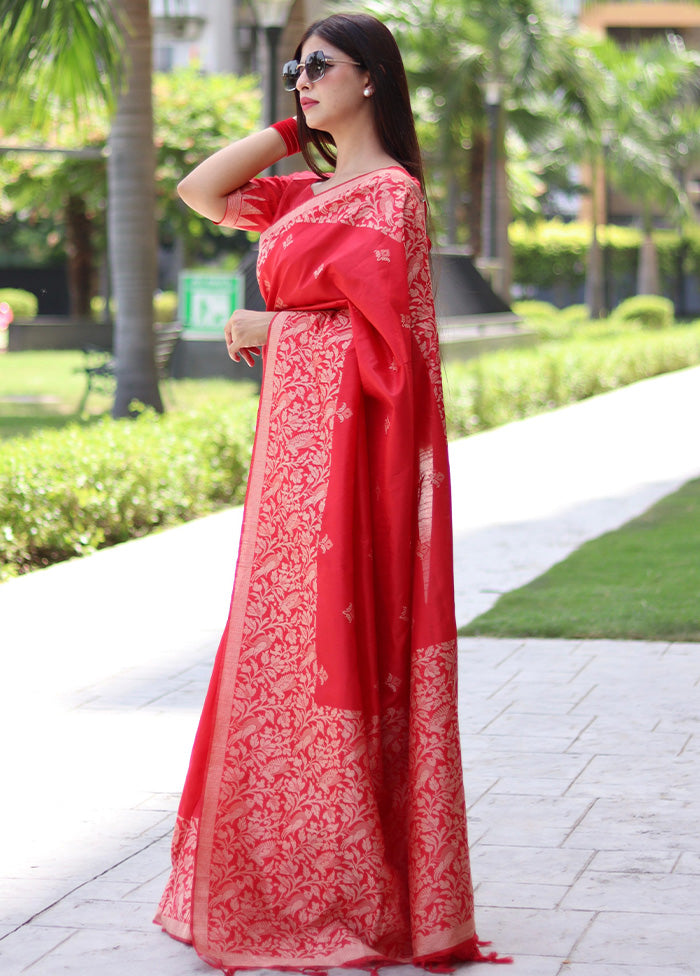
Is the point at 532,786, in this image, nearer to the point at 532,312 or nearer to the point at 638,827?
the point at 638,827

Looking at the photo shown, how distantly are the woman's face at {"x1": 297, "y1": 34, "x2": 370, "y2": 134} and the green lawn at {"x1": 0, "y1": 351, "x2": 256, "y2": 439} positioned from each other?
431 inches

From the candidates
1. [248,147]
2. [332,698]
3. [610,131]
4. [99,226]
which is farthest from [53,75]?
[610,131]

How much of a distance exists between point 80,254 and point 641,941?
2762 centimetres

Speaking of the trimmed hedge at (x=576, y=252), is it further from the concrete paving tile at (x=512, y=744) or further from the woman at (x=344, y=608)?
the woman at (x=344, y=608)

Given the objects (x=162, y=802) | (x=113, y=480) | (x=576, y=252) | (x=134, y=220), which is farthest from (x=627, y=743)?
(x=576, y=252)

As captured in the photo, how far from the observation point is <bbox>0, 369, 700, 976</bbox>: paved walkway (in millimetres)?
3309

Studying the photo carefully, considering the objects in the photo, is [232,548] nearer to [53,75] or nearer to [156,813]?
[53,75]

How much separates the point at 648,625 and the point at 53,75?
6043 mm

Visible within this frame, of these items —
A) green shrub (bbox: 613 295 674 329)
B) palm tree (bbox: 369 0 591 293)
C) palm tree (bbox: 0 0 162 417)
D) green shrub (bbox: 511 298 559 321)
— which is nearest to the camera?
palm tree (bbox: 0 0 162 417)

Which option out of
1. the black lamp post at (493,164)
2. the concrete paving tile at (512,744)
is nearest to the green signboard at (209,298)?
the black lamp post at (493,164)

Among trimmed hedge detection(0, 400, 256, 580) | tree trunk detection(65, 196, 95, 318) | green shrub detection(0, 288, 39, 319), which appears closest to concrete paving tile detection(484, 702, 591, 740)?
trimmed hedge detection(0, 400, 256, 580)

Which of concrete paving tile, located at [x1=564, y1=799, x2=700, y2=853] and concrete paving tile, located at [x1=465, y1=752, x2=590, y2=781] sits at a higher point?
concrete paving tile, located at [x1=564, y1=799, x2=700, y2=853]

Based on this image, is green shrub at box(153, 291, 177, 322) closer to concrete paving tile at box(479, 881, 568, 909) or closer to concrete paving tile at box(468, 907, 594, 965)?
concrete paving tile at box(479, 881, 568, 909)

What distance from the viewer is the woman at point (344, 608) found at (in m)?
3.07
